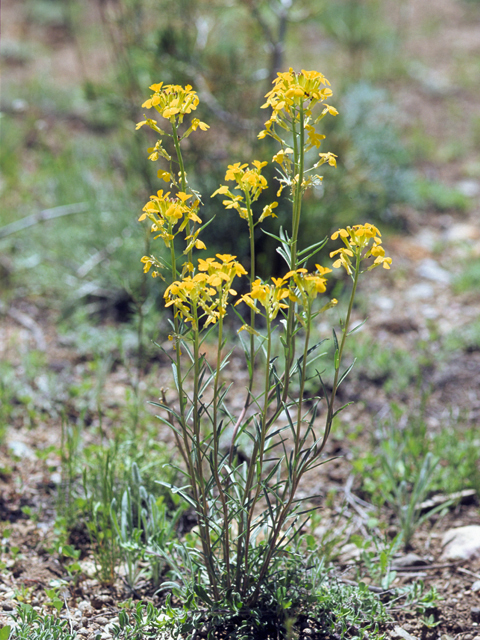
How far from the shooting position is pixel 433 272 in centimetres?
418

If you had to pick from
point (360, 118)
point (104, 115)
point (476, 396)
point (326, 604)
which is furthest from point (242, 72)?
point (326, 604)

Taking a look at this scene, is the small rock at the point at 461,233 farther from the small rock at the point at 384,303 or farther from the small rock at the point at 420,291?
the small rock at the point at 384,303

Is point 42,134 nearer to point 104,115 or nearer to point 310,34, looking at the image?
point 104,115

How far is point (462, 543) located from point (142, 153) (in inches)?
128

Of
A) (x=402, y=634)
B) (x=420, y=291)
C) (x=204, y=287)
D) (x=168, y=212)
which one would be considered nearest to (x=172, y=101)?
(x=168, y=212)

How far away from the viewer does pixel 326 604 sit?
1667 mm

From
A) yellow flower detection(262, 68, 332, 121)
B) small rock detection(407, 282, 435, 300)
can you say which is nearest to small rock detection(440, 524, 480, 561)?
yellow flower detection(262, 68, 332, 121)

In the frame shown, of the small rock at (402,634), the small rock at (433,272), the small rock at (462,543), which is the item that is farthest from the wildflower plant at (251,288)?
the small rock at (433,272)

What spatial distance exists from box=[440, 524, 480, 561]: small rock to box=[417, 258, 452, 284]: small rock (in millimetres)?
2296

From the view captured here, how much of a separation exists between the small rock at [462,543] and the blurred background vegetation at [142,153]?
1.48 meters

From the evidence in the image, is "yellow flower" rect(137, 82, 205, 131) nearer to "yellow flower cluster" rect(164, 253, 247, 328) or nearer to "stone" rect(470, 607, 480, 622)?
"yellow flower cluster" rect(164, 253, 247, 328)

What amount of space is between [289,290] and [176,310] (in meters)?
0.29

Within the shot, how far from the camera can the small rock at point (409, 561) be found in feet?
6.63

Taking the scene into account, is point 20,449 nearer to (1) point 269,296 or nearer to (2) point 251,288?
(2) point 251,288
